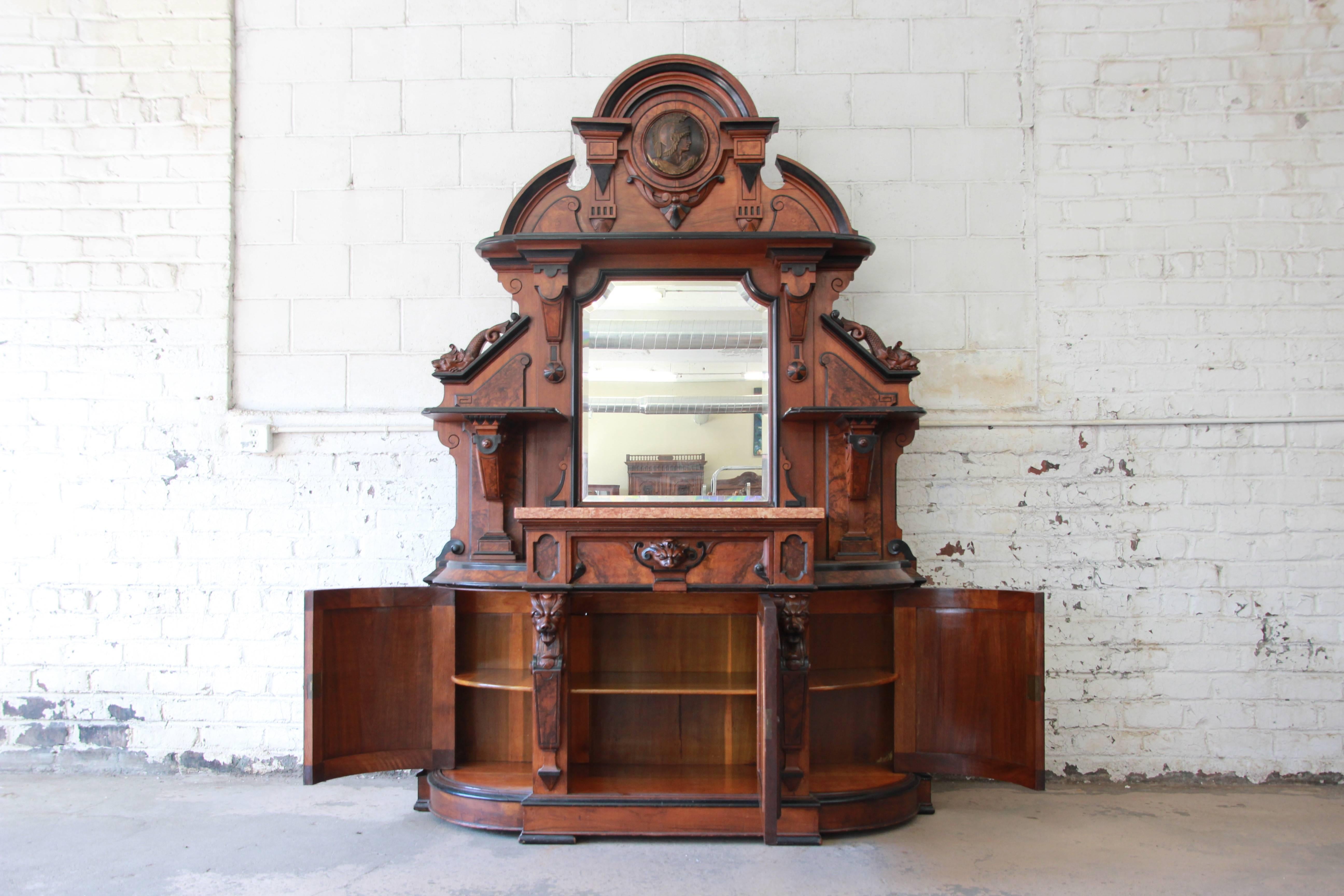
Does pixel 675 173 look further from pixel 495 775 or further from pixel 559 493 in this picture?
pixel 495 775

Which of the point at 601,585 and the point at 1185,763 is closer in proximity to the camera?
the point at 601,585

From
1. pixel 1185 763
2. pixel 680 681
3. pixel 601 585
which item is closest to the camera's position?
pixel 601 585

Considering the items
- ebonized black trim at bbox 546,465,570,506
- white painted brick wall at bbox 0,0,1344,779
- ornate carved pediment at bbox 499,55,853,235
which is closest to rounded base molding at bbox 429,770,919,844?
ebonized black trim at bbox 546,465,570,506

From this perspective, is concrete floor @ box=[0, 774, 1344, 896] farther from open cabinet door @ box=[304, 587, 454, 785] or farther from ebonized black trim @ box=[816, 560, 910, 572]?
ebonized black trim @ box=[816, 560, 910, 572]

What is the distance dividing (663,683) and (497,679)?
2.11 feet

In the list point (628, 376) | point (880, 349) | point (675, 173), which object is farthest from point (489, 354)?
point (880, 349)

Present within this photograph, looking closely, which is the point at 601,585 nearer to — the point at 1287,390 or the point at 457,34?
the point at 457,34

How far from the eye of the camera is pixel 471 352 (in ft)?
12.0

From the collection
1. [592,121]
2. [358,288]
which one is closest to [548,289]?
[592,121]

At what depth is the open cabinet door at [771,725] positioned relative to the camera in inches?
115

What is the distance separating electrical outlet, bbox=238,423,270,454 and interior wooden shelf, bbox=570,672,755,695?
183cm

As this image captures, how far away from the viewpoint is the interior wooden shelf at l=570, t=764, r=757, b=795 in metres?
3.31

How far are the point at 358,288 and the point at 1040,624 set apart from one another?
3.25 meters

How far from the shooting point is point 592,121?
140 inches
